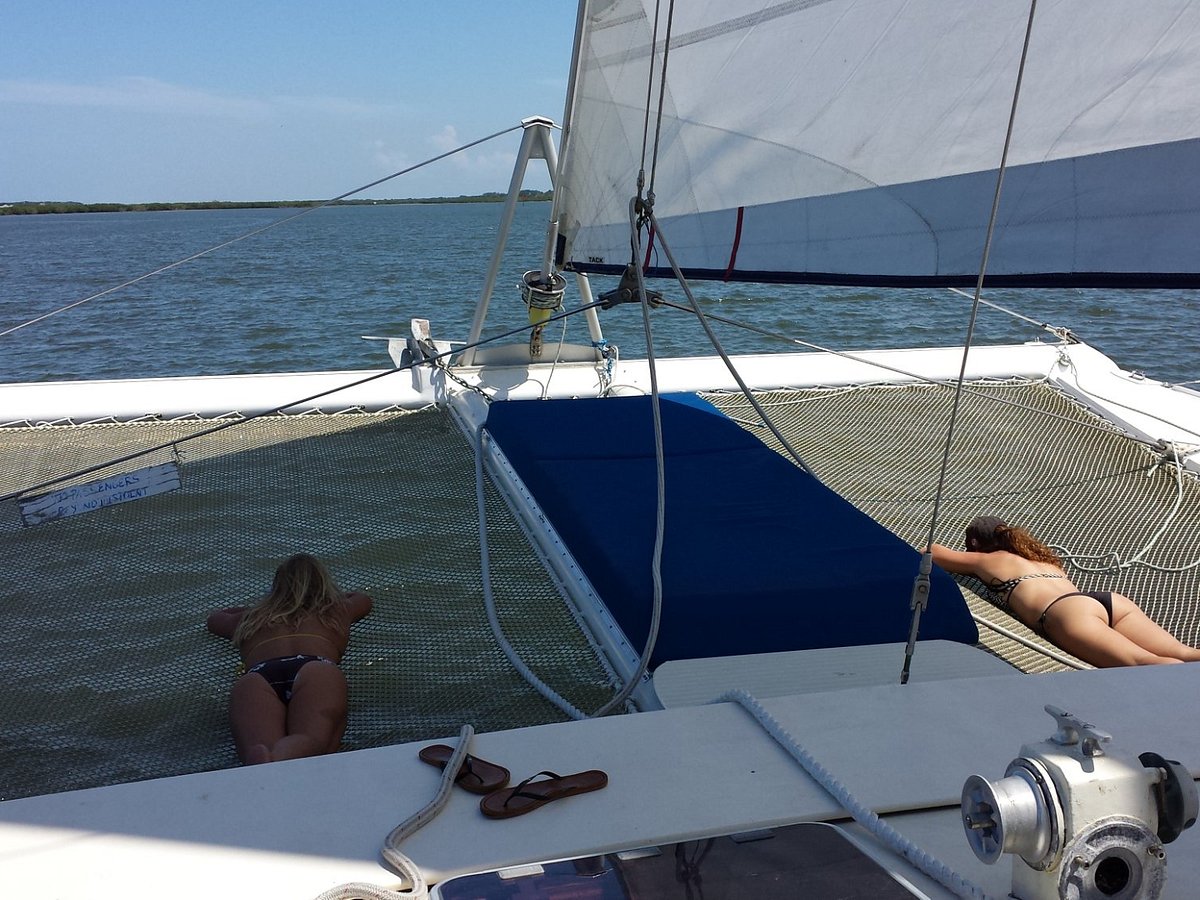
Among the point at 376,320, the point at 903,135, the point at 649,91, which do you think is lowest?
the point at 376,320

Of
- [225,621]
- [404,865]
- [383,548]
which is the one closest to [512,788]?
[404,865]

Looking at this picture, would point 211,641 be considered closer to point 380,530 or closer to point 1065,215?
point 380,530

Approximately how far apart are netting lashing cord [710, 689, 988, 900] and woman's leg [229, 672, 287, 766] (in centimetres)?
89

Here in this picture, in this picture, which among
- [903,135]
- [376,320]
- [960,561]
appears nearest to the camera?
[903,135]

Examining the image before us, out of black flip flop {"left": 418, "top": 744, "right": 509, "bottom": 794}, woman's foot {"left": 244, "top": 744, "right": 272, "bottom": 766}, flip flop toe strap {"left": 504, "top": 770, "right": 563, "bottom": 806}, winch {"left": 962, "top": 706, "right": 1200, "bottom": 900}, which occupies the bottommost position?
woman's foot {"left": 244, "top": 744, "right": 272, "bottom": 766}

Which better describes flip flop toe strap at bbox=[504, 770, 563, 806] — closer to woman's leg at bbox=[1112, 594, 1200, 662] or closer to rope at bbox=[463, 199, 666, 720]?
rope at bbox=[463, 199, 666, 720]

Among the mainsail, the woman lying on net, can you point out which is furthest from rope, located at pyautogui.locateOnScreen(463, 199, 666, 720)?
the woman lying on net

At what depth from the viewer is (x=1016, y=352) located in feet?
16.0

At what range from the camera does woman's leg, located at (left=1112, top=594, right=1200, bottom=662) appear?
253 cm

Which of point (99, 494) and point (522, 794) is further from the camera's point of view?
point (99, 494)

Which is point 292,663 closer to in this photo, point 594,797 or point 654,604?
point 654,604

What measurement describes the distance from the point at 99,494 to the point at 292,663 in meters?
1.33

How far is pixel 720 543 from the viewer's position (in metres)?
2.43

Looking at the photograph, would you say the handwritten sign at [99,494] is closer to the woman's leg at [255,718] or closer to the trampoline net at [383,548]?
the trampoline net at [383,548]
